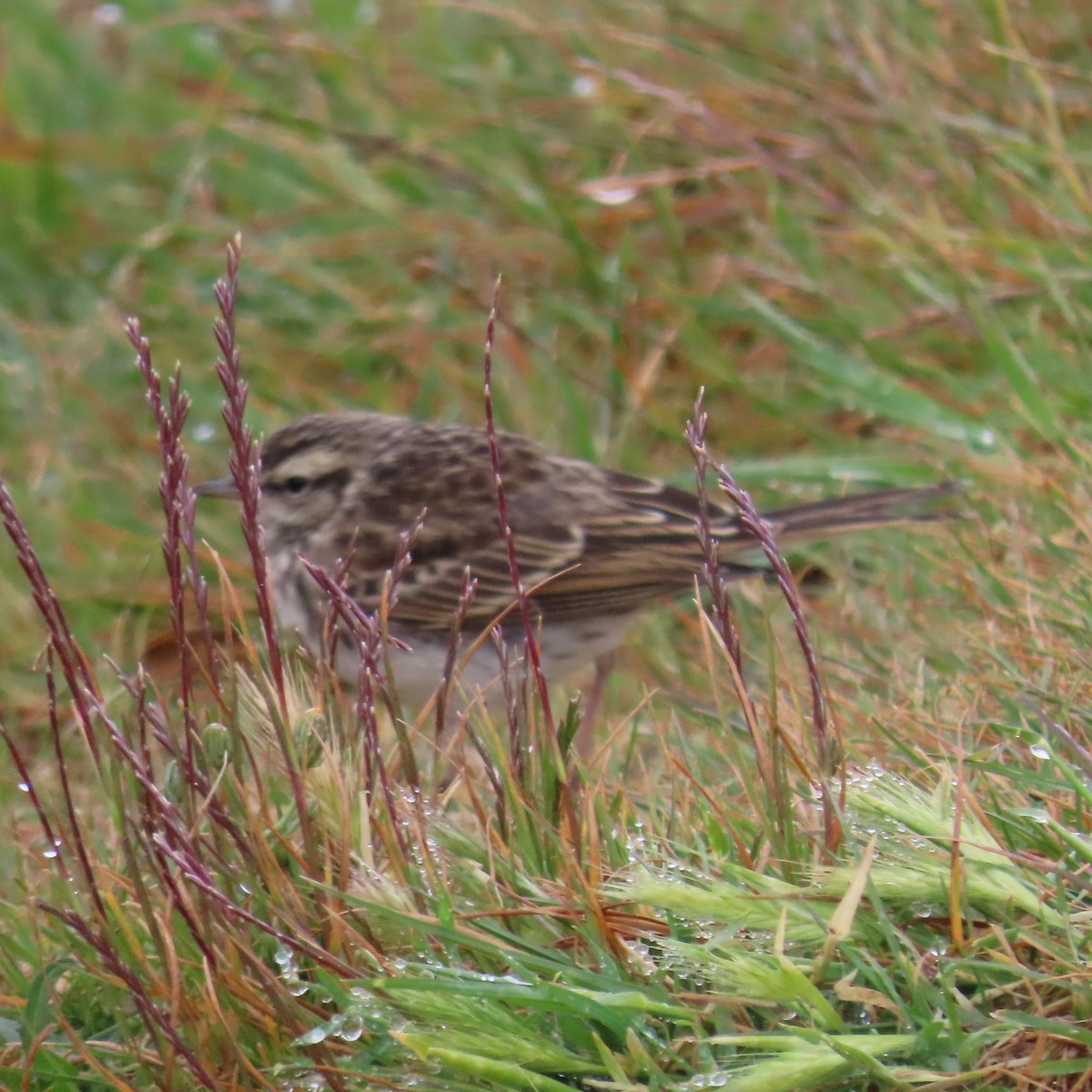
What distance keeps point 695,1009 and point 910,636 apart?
1.85m

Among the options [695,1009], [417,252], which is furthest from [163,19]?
[695,1009]

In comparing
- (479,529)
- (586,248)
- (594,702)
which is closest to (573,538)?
(479,529)

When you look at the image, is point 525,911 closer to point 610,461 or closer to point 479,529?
point 479,529

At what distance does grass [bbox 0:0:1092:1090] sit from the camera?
259 cm

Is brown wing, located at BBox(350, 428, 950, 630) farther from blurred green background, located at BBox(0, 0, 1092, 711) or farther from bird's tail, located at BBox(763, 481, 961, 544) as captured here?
blurred green background, located at BBox(0, 0, 1092, 711)

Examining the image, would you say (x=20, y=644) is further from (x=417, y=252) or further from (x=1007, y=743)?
(x=1007, y=743)

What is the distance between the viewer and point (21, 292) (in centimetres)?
789

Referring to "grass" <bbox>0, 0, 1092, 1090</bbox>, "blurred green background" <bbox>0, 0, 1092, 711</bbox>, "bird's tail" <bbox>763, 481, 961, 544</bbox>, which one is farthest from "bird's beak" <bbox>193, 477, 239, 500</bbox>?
"bird's tail" <bbox>763, 481, 961, 544</bbox>

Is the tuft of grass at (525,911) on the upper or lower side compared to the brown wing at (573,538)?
upper

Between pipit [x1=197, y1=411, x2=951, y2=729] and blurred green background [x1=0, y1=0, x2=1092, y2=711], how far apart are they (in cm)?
46

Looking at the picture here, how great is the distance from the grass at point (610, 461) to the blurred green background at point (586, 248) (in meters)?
0.02

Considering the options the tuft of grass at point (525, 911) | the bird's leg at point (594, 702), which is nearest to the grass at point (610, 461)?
the tuft of grass at point (525, 911)

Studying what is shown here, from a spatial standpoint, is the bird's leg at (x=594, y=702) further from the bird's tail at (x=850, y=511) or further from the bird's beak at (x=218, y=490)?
the bird's beak at (x=218, y=490)

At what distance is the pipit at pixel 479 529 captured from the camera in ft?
17.0
